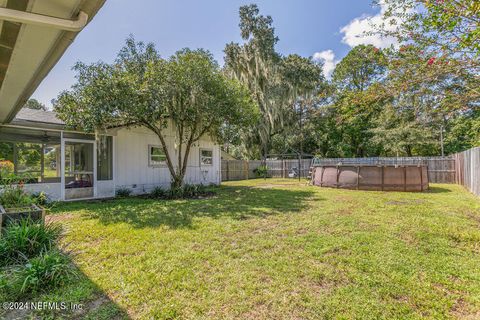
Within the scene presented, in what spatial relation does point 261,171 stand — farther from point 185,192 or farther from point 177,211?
point 177,211

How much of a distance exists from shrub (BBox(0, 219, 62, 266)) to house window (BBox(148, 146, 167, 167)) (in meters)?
6.57

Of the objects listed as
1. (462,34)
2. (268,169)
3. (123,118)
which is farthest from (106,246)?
(268,169)

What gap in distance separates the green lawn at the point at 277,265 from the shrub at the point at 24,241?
437mm

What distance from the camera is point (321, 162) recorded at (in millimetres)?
18000

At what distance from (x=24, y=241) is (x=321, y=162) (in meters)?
17.4

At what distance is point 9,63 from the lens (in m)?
2.69

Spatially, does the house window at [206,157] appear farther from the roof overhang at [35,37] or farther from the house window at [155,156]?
the roof overhang at [35,37]

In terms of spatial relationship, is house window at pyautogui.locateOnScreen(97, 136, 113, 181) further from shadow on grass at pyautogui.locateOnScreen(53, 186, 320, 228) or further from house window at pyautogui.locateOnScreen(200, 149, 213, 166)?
house window at pyautogui.locateOnScreen(200, 149, 213, 166)

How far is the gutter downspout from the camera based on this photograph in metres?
1.66

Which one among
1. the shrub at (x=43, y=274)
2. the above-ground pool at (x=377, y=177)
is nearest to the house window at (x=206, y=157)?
the above-ground pool at (x=377, y=177)

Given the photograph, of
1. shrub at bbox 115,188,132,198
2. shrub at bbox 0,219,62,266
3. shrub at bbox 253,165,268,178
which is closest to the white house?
shrub at bbox 115,188,132,198

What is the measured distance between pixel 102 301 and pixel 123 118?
6.39 meters

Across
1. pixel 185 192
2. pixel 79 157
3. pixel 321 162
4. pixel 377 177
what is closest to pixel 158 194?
pixel 185 192

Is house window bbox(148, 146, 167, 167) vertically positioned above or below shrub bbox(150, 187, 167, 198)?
above
